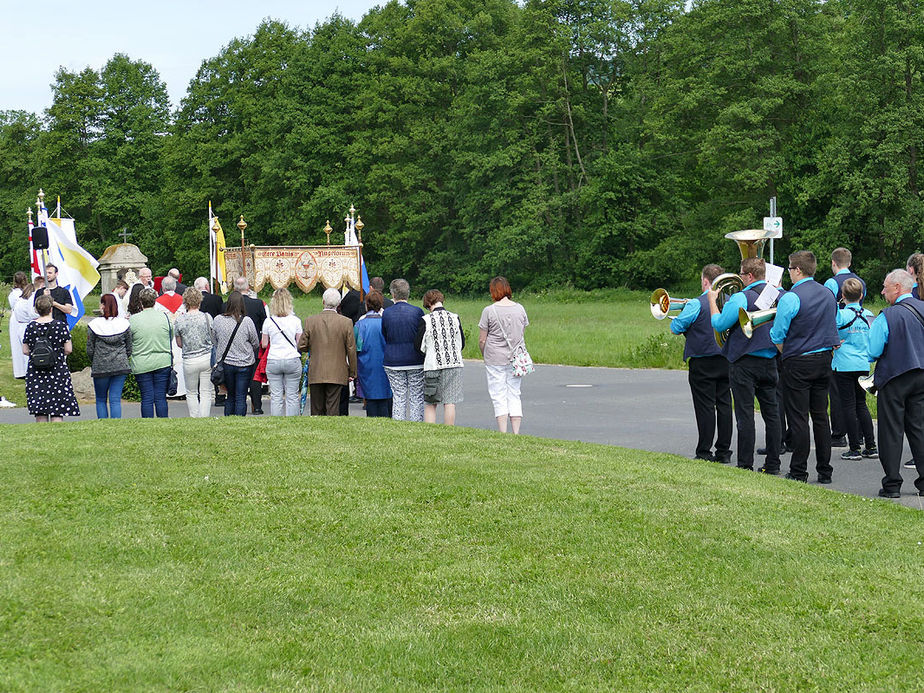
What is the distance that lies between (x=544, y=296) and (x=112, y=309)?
144 feet

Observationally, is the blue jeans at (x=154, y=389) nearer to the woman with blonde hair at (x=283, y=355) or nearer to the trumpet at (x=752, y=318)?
the woman with blonde hair at (x=283, y=355)

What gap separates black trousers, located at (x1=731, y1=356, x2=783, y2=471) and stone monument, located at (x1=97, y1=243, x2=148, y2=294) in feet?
154

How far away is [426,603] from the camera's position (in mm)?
6316

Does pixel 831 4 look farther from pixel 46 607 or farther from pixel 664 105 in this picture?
pixel 46 607

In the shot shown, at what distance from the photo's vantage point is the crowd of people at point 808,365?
9625 millimetres

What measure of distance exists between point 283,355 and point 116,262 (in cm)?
4403

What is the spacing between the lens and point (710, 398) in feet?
37.2

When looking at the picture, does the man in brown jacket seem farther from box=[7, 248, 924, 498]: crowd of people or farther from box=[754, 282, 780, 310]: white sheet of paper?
box=[754, 282, 780, 310]: white sheet of paper

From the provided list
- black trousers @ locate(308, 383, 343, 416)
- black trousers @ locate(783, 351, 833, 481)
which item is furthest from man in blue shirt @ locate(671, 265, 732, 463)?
black trousers @ locate(308, 383, 343, 416)

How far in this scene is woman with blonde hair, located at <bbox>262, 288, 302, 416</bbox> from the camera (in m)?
13.3

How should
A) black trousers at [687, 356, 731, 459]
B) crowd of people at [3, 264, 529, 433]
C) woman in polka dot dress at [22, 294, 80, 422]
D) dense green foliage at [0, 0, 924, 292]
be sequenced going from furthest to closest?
dense green foliage at [0, 0, 924, 292] < woman in polka dot dress at [22, 294, 80, 422] < crowd of people at [3, 264, 529, 433] < black trousers at [687, 356, 731, 459]

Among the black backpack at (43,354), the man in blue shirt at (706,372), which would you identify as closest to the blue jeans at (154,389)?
the black backpack at (43,354)

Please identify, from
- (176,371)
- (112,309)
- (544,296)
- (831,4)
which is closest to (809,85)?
(831,4)

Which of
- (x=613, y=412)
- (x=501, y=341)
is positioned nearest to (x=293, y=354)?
(x=501, y=341)
